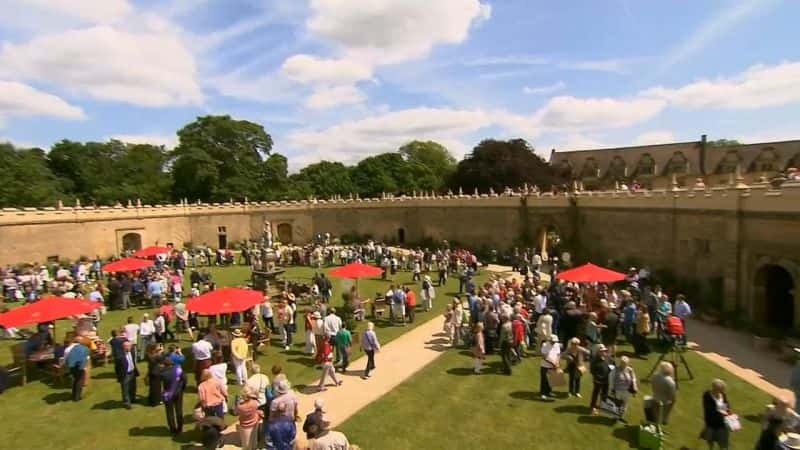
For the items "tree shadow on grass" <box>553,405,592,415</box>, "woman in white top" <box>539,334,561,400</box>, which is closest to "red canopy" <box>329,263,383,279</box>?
"woman in white top" <box>539,334,561,400</box>

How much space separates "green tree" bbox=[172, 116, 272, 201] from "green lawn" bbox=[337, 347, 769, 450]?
4016cm

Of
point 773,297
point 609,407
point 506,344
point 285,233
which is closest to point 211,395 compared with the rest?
point 506,344

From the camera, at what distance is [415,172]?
68062 mm

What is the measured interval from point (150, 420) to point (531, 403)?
24.4 feet

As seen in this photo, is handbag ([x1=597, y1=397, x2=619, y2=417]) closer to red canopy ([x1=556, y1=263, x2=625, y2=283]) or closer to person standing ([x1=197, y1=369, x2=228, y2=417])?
red canopy ([x1=556, y1=263, x2=625, y2=283])

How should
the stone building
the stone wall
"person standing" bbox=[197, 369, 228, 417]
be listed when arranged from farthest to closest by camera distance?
the stone building
the stone wall
"person standing" bbox=[197, 369, 228, 417]

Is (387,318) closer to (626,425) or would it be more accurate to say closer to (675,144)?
(626,425)

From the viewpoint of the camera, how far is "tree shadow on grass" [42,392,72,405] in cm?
991

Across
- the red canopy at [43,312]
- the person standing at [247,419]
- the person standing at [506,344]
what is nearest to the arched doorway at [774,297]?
the person standing at [506,344]

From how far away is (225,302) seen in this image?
1153 cm

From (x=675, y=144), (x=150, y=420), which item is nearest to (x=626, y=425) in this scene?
(x=150, y=420)

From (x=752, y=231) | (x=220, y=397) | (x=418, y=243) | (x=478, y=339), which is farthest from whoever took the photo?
(x=418, y=243)

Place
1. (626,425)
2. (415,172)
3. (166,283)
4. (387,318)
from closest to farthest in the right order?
(626,425) < (387,318) < (166,283) < (415,172)

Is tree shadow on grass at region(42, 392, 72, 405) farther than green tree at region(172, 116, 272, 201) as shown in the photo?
No
